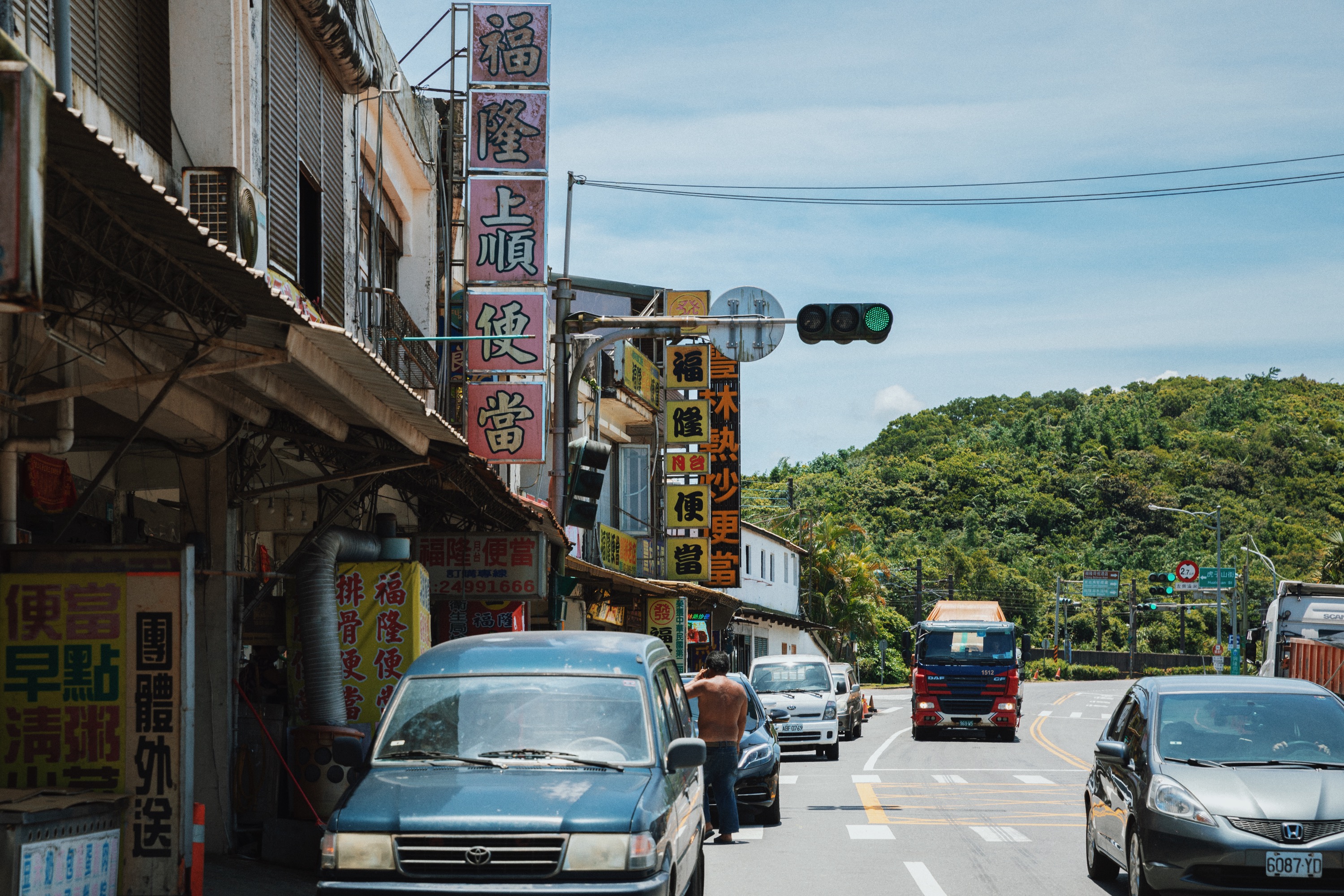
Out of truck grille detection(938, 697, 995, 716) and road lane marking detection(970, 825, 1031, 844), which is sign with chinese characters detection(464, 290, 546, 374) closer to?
road lane marking detection(970, 825, 1031, 844)

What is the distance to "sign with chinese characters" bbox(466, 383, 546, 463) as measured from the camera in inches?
722

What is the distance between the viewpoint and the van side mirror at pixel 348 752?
7891 mm

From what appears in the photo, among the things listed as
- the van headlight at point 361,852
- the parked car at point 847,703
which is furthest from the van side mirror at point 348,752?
the parked car at point 847,703

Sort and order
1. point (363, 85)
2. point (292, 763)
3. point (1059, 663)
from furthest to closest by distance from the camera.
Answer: point (1059, 663) < point (363, 85) < point (292, 763)

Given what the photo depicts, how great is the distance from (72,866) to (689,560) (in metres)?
26.5

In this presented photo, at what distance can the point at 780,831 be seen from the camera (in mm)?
14812

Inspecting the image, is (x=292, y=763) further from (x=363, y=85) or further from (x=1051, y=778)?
(x=1051, y=778)

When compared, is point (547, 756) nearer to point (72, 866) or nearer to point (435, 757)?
point (435, 757)

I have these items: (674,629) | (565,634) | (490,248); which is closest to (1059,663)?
(674,629)

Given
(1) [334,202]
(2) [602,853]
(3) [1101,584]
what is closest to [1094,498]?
(3) [1101,584]

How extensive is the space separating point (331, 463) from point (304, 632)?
8.82 ft

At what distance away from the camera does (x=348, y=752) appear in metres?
7.90

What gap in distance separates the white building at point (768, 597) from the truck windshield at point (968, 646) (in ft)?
55.2

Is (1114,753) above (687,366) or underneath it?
underneath
